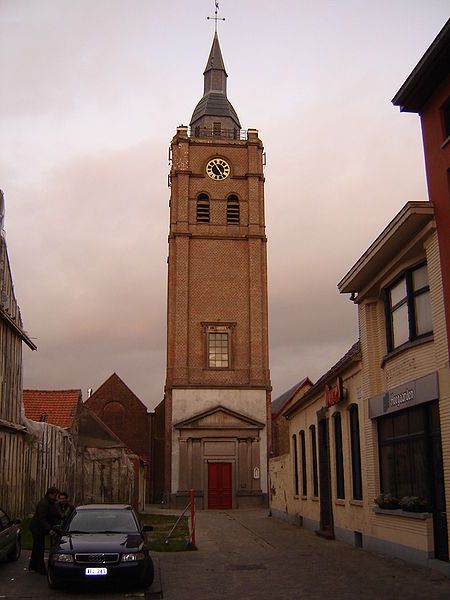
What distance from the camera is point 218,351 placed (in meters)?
46.8

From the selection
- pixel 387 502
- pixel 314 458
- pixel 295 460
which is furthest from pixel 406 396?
pixel 295 460

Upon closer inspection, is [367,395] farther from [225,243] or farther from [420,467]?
[225,243]

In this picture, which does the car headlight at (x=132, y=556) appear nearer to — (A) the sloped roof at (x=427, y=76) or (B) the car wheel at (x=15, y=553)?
(B) the car wheel at (x=15, y=553)

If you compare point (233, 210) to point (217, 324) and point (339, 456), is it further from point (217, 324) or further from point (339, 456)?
point (339, 456)

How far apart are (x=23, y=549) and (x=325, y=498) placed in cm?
988

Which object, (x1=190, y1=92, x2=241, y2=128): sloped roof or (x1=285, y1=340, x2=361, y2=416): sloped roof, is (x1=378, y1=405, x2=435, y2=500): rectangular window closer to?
(x1=285, y1=340, x2=361, y2=416): sloped roof

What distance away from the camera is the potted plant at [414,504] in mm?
13641

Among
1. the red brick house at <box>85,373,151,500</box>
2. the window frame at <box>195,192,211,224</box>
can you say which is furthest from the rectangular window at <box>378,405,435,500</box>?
the red brick house at <box>85,373,151,500</box>

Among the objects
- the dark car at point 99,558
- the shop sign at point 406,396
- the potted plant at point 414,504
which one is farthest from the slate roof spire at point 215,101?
the dark car at point 99,558

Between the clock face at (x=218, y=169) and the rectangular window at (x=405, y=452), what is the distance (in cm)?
3605

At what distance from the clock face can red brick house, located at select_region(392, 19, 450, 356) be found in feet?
119

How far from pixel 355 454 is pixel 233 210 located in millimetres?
32969

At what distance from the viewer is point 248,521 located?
30719mm

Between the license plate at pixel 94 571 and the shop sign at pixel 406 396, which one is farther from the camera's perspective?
the shop sign at pixel 406 396
